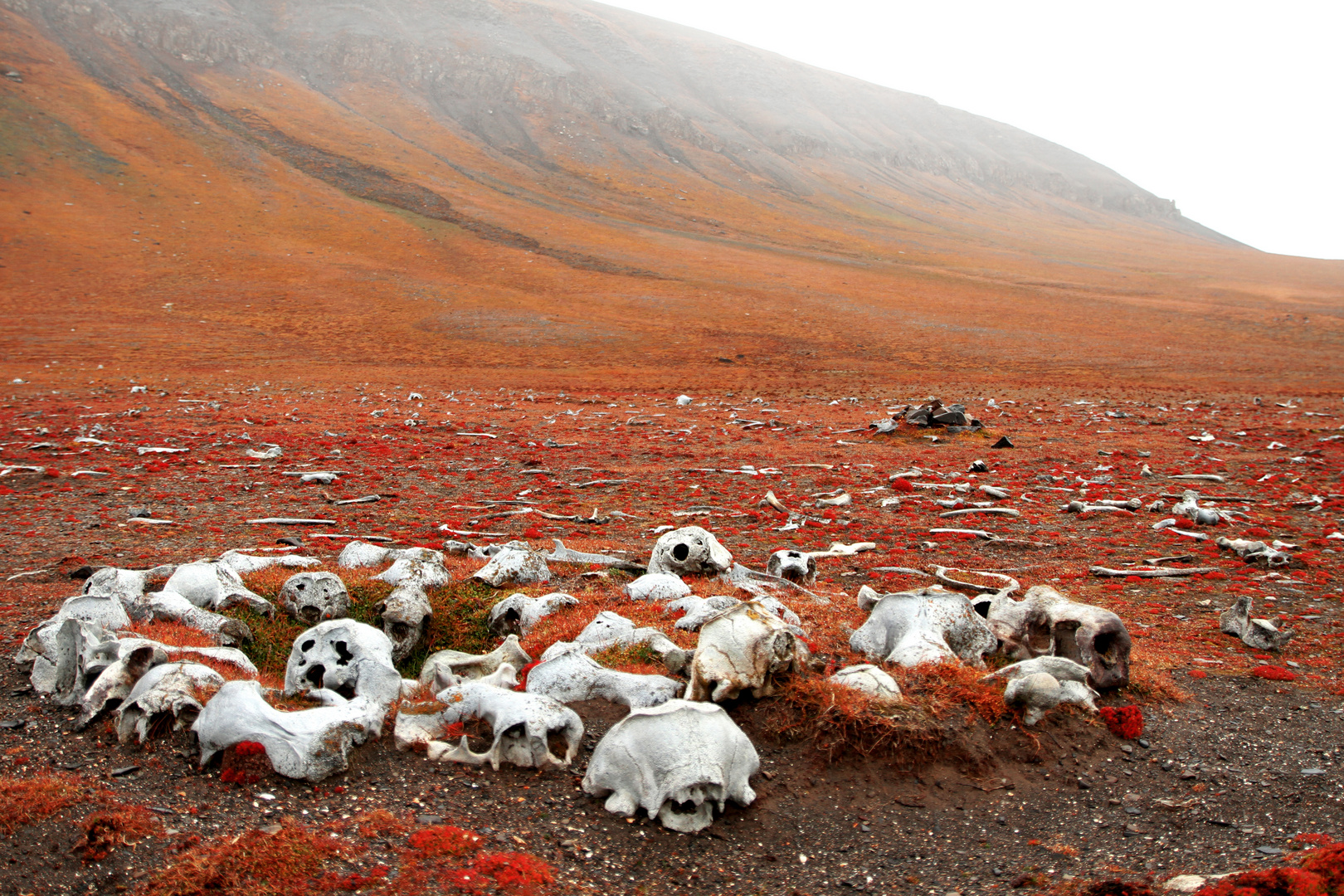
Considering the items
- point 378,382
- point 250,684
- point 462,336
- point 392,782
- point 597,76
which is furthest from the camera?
point 597,76

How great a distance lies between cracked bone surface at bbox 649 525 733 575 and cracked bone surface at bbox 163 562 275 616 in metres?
3.69

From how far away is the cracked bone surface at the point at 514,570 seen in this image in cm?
835

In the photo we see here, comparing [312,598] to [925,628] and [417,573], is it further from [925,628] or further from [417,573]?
[925,628]

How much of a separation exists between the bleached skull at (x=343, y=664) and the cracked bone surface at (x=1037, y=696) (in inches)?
169

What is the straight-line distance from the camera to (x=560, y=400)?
30078 millimetres

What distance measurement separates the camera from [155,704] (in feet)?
17.2

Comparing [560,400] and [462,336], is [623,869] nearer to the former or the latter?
[560,400]

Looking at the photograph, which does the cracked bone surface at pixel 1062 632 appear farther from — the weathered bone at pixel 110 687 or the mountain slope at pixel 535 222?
the mountain slope at pixel 535 222

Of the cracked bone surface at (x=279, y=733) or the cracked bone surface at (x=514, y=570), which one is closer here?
the cracked bone surface at (x=279, y=733)

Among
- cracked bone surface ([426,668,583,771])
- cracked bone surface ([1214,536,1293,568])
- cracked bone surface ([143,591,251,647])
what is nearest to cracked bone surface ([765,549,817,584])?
cracked bone surface ([426,668,583,771])

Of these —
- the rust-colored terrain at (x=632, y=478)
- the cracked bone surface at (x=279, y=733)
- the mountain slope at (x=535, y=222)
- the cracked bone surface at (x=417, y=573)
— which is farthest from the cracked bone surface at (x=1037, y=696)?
the mountain slope at (x=535, y=222)

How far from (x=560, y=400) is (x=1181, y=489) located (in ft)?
65.8

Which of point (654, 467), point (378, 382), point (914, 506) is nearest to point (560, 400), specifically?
point (378, 382)

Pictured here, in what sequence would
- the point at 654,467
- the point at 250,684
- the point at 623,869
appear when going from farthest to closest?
1. the point at 654,467
2. the point at 250,684
3. the point at 623,869
